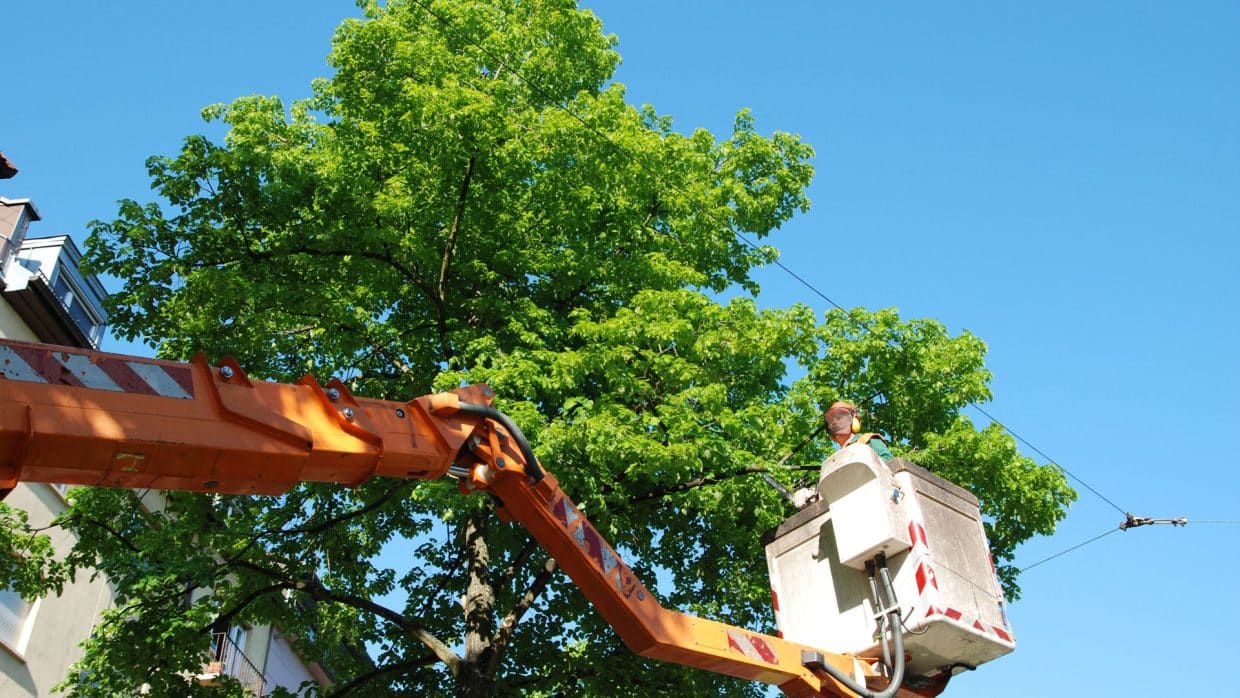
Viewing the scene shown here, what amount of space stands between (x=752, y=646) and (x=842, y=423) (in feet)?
5.79

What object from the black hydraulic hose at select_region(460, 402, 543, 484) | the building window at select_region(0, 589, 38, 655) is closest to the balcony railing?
the building window at select_region(0, 589, 38, 655)

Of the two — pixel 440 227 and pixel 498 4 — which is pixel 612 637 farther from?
pixel 498 4

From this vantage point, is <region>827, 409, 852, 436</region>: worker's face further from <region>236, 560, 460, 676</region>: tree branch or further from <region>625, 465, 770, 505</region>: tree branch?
<region>236, 560, 460, 676</region>: tree branch

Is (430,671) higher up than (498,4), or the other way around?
(498,4)

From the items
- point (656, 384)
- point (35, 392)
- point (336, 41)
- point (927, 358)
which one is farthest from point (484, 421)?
point (336, 41)

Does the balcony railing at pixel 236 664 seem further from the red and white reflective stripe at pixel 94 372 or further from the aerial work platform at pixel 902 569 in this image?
the red and white reflective stripe at pixel 94 372

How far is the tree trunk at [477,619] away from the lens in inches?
462

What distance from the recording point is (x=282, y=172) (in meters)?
12.9

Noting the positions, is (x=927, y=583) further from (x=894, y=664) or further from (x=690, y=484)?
(x=690, y=484)

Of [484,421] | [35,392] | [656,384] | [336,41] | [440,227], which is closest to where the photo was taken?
[35,392]

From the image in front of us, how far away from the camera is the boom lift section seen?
5605 mm

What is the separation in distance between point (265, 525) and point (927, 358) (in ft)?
24.6

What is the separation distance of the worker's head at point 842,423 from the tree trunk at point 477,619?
5110 mm

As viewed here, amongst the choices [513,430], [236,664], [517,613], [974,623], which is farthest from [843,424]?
[236,664]
